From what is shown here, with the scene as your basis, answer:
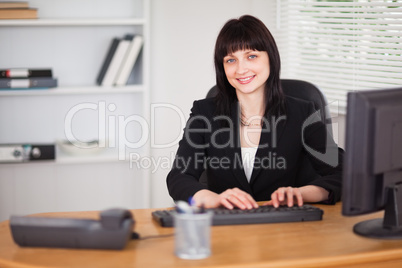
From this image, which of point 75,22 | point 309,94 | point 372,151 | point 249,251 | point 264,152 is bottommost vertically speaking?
point 249,251

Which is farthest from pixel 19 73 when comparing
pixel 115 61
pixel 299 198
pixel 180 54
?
pixel 299 198

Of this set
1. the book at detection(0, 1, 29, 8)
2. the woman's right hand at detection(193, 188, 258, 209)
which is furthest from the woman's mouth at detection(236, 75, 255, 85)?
the book at detection(0, 1, 29, 8)

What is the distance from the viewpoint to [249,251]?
1.63 m

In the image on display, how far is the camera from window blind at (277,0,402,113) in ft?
9.86

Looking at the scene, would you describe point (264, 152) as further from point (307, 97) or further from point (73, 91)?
point (73, 91)

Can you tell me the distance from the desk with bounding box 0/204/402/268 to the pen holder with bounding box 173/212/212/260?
3cm

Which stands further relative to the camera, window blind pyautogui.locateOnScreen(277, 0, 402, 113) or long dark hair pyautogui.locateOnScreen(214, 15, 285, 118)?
window blind pyautogui.locateOnScreen(277, 0, 402, 113)

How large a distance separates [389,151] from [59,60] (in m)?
2.58

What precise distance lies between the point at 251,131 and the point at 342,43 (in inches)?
42.2

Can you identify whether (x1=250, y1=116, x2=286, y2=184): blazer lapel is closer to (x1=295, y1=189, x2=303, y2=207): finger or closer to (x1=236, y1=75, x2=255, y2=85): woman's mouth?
(x1=236, y1=75, x2=255, y2=85): woman's mouth

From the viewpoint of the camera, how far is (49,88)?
11.9 feet

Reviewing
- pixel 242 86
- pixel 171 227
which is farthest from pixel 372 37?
pixel 171 227

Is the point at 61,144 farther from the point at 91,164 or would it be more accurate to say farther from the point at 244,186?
the point at 244,186

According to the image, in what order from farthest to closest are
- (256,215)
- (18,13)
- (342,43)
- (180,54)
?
(180,54)
(18,13)
(342,43)
(256,215)
